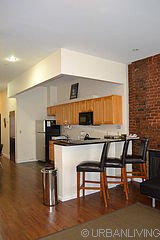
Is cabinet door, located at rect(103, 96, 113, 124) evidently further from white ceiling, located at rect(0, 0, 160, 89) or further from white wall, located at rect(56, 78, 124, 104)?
white ceiling, located at rect(0, 0, 160, 89)

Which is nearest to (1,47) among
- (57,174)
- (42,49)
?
(42,49)

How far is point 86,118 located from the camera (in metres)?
5.55

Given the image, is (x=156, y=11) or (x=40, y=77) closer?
(x=156, y=11)

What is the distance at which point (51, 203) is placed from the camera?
3.38 meters

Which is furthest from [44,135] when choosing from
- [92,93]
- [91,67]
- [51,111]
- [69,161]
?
[91,67]

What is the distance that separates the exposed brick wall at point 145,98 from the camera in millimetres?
4281

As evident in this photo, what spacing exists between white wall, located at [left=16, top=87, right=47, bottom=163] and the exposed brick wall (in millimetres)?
4043

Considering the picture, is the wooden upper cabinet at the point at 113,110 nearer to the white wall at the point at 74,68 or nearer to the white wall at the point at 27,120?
the white wall at the point at 74,68

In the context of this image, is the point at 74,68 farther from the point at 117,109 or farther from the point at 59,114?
the point at 59,114

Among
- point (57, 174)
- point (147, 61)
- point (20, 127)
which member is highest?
point (147, 61)

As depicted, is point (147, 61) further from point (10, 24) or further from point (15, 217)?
point (15, 217)

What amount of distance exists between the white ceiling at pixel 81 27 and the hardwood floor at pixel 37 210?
290cm

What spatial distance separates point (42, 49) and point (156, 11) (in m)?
2.18

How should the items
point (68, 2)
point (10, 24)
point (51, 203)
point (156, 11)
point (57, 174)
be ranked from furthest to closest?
point (57, 174)
point (51, 203)
point (10, 24)
point (156, 11)
point (68, 2)
